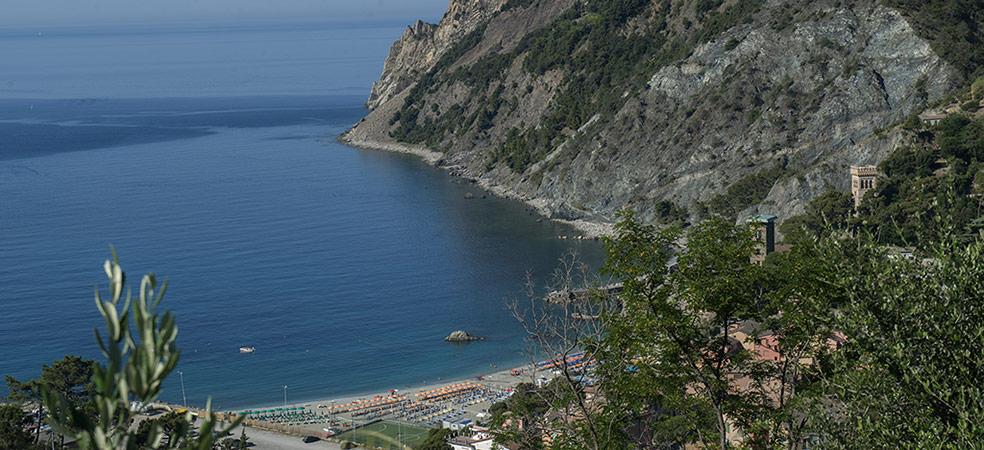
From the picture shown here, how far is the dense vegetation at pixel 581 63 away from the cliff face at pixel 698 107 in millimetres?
291

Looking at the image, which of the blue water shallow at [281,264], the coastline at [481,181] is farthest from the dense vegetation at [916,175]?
the blue water shallow at [281,264]

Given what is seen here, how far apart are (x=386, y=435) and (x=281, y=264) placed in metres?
40.0

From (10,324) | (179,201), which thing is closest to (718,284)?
(10,324)

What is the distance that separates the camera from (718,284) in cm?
1614

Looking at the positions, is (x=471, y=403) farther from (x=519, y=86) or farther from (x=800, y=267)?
(x=519, y=86)

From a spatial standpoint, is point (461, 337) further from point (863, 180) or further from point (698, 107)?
point (698, 107)

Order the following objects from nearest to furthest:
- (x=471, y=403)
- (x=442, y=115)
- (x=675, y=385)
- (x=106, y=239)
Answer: (x=675, y=385), (x=471, y=403), (x=106, y=239), (x=442, y=115)

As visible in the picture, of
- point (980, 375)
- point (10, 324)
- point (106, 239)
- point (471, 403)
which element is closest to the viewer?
point (980, 375)

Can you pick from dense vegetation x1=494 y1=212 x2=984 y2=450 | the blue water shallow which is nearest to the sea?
the blue water shallow

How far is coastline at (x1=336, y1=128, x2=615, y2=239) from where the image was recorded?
96625 millimetres

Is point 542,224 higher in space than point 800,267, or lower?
lower

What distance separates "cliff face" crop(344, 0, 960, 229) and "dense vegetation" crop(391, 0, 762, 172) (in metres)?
0.29

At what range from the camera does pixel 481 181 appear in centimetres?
12900

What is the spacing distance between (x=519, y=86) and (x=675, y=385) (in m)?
134
